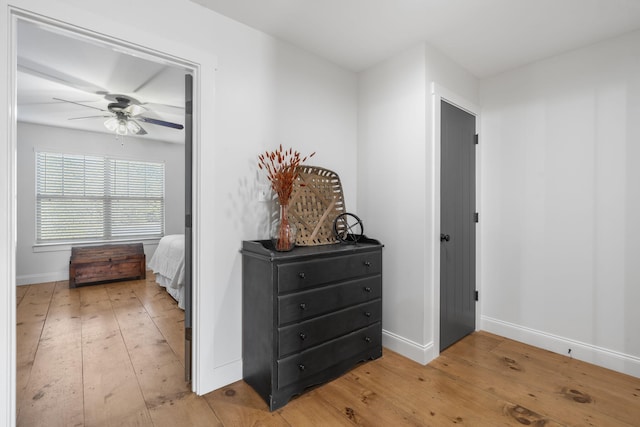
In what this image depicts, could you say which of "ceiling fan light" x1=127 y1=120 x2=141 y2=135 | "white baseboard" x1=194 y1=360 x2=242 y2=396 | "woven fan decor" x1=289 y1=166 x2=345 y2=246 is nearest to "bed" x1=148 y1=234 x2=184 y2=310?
"ceiling fan light" x1=127 y1=120 x2=141 y2=135

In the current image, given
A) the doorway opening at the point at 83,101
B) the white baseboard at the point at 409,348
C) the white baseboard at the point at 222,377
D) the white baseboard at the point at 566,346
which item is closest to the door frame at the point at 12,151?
the doorway opening at the point at 83,101

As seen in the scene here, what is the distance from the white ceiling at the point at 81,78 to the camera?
246 cm

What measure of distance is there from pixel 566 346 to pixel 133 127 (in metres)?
5.20

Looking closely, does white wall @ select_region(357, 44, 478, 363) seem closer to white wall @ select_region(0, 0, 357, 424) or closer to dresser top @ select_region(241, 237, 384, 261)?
dresser top @ select_region(241, 237, 384, 261)

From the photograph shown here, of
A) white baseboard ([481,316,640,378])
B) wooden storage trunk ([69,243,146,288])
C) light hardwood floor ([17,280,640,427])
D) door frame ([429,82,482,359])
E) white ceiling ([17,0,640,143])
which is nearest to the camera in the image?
light hardwood floor ([17,280,640,427])

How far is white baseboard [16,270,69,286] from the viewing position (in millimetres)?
4711

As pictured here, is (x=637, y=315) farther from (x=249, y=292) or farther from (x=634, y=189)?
(x=249, y=292)

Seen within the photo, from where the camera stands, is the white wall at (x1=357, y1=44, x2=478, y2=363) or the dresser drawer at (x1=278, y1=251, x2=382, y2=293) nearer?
the dresser drawer at (x1=278, y1=251, x2=382, y2=293)

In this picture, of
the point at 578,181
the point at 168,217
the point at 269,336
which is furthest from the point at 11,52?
the point at 168,217

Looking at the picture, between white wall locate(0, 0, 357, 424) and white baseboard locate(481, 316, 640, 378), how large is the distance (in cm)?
238

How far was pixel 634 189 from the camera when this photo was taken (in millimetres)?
2199

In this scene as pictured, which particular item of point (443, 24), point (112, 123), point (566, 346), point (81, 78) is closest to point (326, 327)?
point (566, 346)

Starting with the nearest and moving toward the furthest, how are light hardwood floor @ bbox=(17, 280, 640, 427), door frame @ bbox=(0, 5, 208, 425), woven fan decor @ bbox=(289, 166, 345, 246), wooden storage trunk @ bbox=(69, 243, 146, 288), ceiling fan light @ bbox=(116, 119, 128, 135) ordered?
door frame @ bbox=(0, 5, 208, 425), light hardwood floor @ bbox=(17, 280, 640, 427), woven fan decor @ bbox=(289, 166, 345, 246), ceiling fan light @ bbox=(116, 119, 128, 135), wooden storage trunk @ bbox=(69, 243, 146, 288)

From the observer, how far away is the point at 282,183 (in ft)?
6.88
